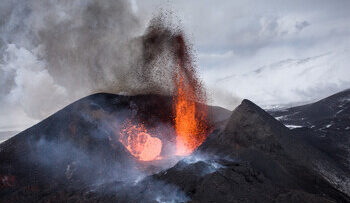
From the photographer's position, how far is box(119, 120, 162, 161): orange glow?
37.1 m

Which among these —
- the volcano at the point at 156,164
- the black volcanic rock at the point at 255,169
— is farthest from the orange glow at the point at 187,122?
the black volcanic rock at the point at 255,169

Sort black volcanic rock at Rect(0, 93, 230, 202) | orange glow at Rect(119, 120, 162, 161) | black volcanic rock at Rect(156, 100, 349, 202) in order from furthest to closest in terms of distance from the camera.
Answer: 1. orange glow at Rect(119, 120, 162, 161)
2. black volcanic rock at Rect(0, 93, 230, 202)
3. black volcanic rock at Rect(156, 100, 349, 202)

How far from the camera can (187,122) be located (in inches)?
1781

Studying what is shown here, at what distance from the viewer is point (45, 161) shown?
32.3 metres

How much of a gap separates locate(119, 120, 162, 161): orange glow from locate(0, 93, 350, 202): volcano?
0.93 ft

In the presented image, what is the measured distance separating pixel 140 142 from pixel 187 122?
422 inches

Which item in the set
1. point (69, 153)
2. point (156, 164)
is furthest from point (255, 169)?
point (69, 153)

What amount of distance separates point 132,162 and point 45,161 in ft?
41.6

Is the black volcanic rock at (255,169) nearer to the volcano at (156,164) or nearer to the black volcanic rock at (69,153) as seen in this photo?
the volcano at (156,164)

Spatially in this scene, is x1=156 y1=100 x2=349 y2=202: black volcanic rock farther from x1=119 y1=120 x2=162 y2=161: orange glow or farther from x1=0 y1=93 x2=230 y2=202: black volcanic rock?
x1=119 y1=120 x2=162 y2=161: orange glow

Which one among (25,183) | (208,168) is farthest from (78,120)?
(208,168)

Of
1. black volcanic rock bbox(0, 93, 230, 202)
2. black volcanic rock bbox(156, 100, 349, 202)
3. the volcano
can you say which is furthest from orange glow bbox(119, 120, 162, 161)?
black volcanic rock bbox(156, 100, 349, 202)

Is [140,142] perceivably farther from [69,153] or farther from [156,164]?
[69,153]

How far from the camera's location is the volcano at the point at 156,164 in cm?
2047
